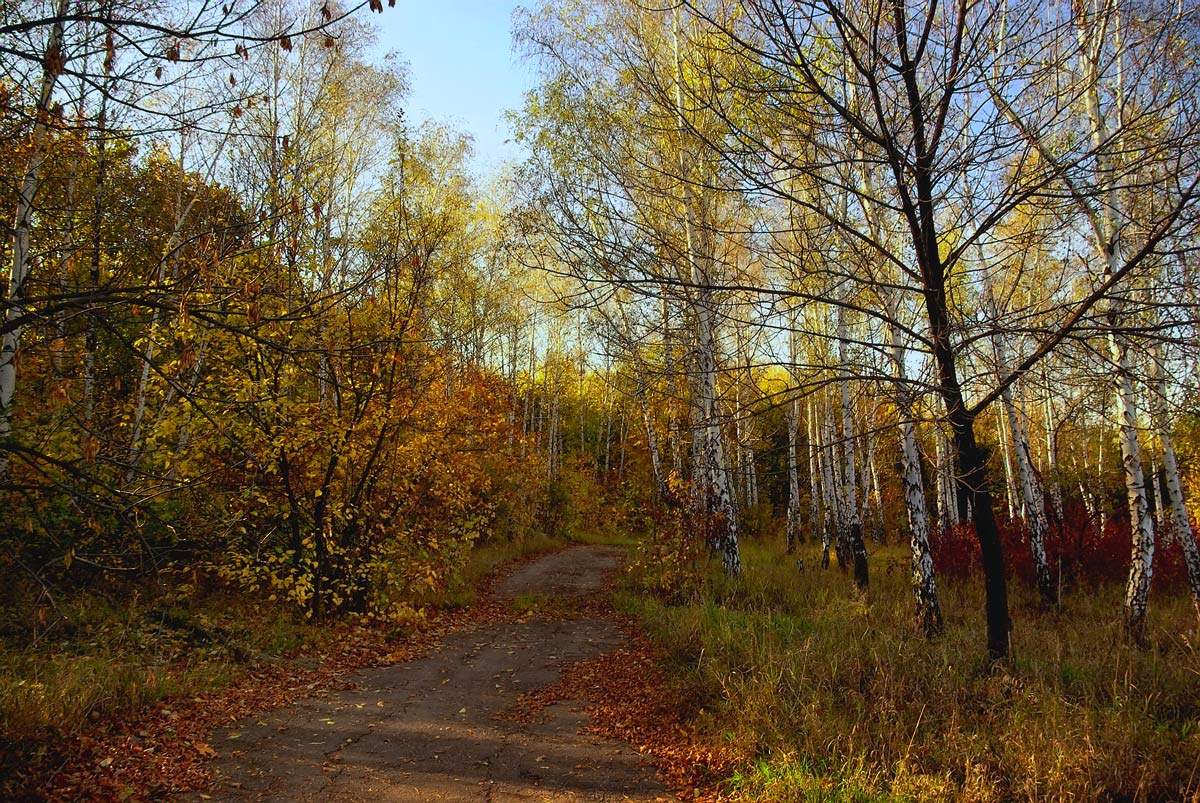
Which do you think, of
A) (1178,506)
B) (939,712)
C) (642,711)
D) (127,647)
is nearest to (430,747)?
(642,711)

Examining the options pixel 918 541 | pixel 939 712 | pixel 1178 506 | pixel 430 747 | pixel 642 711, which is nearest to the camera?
pixel 939 712

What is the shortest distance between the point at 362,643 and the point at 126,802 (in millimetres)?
4486

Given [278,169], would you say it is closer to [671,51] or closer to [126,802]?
[671,51]

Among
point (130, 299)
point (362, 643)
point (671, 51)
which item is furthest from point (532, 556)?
point (130, 299)

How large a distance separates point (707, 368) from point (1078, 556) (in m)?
9.35

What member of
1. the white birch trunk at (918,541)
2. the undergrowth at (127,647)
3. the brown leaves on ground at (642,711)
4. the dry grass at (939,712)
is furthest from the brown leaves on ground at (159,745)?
the white birch trunk at (918,541)

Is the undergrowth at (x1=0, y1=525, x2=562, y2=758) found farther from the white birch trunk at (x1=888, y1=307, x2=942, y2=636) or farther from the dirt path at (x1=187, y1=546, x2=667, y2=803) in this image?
the white birch trunk at (x1=888, y1=307, x2=942, y2=636)

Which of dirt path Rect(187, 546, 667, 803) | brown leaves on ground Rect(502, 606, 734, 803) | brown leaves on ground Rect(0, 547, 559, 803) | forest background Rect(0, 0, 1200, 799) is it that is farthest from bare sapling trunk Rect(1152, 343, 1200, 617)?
brown leaves on ground Rect(0, 547, 559, 803)

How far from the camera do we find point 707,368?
6.68 metres

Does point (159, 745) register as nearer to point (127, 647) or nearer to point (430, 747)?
point (430, 747)

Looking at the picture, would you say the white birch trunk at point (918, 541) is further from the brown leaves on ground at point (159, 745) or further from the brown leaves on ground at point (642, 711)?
the brown leaves on ground at point (159, 745)

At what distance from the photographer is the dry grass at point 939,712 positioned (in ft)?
12.0

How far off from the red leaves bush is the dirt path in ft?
29.2

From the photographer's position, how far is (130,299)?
288 centimetres
